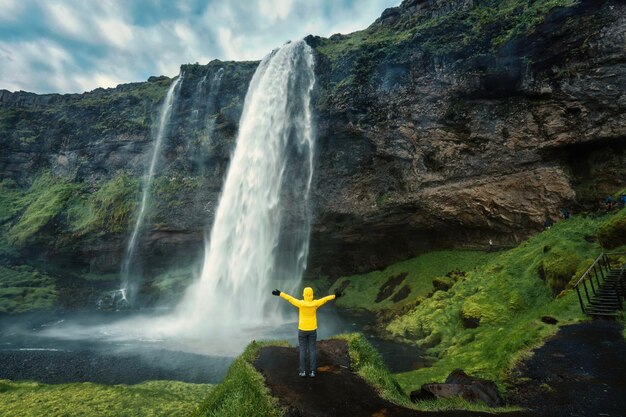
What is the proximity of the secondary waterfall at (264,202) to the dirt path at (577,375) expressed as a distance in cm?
2693

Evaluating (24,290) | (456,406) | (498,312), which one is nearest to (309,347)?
(456,406)

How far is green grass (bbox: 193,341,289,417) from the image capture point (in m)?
7.35

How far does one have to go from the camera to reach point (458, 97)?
33875 millimetres

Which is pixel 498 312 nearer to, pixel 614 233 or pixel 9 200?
pixel 614 233

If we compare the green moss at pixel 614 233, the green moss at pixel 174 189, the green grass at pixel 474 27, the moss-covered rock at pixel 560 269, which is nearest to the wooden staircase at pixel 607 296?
the moss-covered rock at pixel 560 269

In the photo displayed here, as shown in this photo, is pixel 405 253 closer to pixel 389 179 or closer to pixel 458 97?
pixel 389 179

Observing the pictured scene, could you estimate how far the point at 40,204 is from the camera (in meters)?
55.0

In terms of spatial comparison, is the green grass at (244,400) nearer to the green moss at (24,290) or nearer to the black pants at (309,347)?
the black pants at (309,347)

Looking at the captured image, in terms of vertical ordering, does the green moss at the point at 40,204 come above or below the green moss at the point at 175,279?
above

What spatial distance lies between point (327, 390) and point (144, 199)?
47533 millimetres

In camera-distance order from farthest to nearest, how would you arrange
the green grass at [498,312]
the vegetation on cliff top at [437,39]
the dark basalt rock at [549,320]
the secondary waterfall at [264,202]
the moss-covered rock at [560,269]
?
1. the secondary waterfall at [264,202]
2. the vegetation on cliff top at [437,39]
3. the moss-covered rock at [560,269]
4. the dark basalt rock at [549,320]
5. the green grass at [498,312]

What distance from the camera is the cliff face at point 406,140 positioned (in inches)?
1142

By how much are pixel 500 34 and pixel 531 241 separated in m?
18.6

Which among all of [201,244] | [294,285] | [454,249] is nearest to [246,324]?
[294,285]
